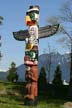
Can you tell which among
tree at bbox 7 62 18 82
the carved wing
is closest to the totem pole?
the carved wing

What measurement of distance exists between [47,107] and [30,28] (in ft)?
17.2

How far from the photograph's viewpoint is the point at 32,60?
27.1 m

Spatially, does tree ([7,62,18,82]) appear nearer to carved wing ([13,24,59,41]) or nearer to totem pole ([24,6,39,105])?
carved wing ([13,24,59,41])

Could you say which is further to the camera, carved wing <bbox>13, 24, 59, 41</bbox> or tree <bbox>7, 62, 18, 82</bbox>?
tree <bbox>7, 62, 18, 82</bbox>

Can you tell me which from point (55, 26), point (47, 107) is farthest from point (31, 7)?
point (47, 107)

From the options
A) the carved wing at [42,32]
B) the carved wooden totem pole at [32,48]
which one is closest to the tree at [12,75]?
the carved wing at [42,32]

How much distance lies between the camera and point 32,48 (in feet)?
89.6

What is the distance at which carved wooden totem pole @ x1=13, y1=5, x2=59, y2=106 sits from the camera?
26906 mm

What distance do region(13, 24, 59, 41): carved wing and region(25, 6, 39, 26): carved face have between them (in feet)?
2.16

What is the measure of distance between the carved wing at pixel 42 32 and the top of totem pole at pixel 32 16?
649 millimetres

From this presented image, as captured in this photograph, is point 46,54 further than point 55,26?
Yes

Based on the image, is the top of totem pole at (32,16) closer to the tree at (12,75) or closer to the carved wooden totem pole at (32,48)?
the carved wooden totem pole at (32,48)

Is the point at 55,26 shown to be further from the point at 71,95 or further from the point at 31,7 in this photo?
the point at 71,95

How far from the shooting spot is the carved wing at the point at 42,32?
26.7m
